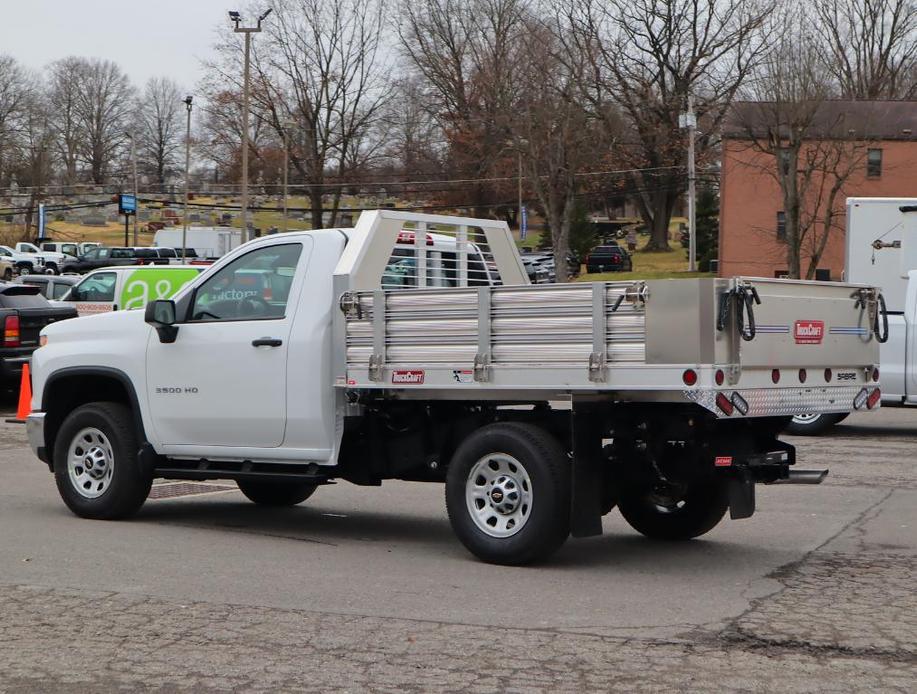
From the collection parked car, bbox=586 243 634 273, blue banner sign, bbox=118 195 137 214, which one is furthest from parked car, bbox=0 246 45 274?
parked car, bbox=586 243 634 273

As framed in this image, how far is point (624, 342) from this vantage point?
745cm

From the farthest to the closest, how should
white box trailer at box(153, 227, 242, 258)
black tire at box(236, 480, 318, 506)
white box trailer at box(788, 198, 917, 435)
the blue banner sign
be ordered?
the blue banner sign < white box trailer at box(153, 227, 242, 258) < white box trailer at box(788, 198, 917, 435) < black tire at box(236, 480, 318, 506)

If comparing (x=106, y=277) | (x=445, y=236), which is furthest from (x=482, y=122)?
(x=445, y=236)

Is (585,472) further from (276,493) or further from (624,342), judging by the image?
(276,493)

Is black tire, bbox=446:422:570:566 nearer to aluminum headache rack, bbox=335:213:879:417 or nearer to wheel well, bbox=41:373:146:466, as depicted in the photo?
aluminum headache rack, bbox=335:213:879:417

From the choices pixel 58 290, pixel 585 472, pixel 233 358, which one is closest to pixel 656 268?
pixel 58 290

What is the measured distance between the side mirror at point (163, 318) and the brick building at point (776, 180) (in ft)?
155

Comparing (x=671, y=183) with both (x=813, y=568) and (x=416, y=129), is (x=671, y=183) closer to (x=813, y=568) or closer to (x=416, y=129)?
(x=416, y=129)

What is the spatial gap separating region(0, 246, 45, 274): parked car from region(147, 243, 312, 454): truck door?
5550cm

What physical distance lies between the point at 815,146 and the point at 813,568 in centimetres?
4861

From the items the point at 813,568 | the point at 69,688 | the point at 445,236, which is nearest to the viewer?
the point at 69,688

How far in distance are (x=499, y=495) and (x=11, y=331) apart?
1312cm

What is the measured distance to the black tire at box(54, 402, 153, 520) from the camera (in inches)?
386

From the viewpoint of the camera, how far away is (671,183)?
7581cm
